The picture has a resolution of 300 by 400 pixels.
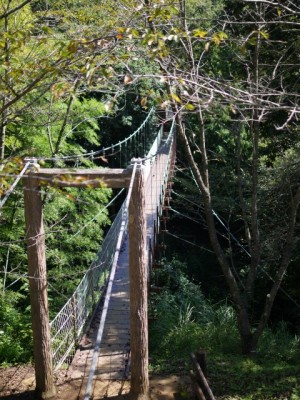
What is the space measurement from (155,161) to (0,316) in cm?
541

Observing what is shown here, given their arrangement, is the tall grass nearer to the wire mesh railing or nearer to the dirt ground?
the dirt ground

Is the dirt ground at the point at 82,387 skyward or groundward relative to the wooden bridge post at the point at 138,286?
groundward

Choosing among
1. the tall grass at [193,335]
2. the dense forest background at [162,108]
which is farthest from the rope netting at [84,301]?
the tall grass at [193,335]

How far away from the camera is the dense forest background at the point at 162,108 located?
3.67 metres

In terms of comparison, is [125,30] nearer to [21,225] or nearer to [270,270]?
[21,225]

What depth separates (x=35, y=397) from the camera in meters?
4.49

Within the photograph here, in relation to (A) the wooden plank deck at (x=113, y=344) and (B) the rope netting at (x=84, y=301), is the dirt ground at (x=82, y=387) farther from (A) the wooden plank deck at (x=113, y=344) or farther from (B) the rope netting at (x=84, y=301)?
(B) the rope netting at (x=84, y=301)

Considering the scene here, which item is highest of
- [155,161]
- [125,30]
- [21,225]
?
[125,30]

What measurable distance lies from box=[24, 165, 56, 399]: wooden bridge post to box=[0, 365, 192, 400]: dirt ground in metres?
0.18

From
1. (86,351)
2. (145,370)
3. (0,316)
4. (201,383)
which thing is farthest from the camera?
Answer: (0,316)

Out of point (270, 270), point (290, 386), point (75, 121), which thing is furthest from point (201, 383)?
point (270, 270)

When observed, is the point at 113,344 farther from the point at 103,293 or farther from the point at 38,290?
the point at 38,290

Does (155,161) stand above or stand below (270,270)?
above

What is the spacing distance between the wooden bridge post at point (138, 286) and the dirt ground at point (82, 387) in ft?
0.99
